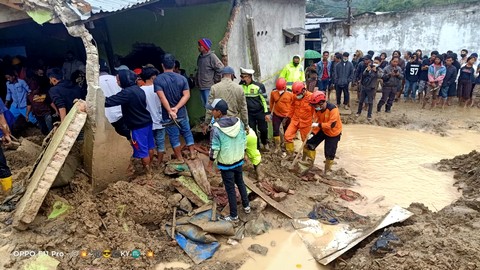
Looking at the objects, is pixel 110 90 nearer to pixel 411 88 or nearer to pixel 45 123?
pixel 45 123

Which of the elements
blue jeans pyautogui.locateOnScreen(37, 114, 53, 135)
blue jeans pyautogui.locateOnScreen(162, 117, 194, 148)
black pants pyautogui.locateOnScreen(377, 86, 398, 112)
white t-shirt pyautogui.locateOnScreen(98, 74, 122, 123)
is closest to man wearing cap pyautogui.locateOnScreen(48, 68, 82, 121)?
white t-shirt pyautogui.locateOnScreen(98, 74, 122, 123)

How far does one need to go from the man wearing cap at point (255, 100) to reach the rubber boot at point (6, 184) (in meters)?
4.17

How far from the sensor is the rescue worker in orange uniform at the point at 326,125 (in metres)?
6.35

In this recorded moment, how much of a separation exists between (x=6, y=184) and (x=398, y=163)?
739 cm

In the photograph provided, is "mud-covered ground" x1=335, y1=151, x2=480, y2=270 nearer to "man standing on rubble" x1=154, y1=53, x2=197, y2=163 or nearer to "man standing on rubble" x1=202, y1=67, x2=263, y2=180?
"man standing on rubble" x1=202, y1=67, x2=263, y2=180

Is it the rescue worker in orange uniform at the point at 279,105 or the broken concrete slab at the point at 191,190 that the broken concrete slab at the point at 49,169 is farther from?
the rescue worker in orange uniform at the point at 279,105

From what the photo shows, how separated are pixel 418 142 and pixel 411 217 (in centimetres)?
490

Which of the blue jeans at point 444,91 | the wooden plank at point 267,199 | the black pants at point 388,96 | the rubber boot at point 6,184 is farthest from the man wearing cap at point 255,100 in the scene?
the blue jeans at point 444,91

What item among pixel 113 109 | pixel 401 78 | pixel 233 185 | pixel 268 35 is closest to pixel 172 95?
pixel 113 109

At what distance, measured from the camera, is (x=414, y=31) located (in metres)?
15.3

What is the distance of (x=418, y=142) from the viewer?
30.1 ft

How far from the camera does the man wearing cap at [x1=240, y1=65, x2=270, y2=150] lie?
698 centimetres

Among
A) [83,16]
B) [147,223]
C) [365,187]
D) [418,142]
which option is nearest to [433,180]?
[365,187]

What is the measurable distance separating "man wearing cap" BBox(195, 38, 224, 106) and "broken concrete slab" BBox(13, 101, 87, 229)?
2574 millimetres
